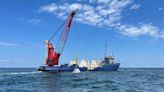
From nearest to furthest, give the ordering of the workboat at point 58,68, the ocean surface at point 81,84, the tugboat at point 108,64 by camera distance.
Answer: the ocean surface at point 81,84
the workboat at point 58,68
the tugboat at point 108,64

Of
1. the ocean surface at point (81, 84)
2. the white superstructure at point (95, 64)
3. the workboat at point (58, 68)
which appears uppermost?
the white superstructure at point (95, 64)

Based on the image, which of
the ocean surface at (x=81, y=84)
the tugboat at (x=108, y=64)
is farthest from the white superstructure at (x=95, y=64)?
the ocean surface at (x=81, y=84)

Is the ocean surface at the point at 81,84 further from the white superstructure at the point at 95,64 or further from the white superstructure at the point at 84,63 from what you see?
the white superstructure at the point at 95,64

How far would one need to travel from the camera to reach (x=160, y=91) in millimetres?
56750

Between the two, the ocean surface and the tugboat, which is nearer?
the ocean surface

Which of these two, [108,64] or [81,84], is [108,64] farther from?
[81,84]

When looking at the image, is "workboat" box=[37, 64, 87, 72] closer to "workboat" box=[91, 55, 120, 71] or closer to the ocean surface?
"workboat" box=[91, 55, 120, 71]

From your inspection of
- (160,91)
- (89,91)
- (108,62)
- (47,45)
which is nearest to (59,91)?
(89,91)

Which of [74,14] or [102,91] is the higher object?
[74,14]

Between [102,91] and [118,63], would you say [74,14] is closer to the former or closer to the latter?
[118,63]

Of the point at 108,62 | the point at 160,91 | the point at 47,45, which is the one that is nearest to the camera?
the point at 160,91

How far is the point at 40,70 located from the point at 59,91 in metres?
102

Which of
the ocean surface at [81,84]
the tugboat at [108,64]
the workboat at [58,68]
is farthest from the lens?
the tugboat at [108,64]

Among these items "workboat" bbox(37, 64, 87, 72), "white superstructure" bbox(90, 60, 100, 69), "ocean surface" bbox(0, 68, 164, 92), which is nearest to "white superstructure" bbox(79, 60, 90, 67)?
"white superstructure" bbox(90, 60, 100, 69)
